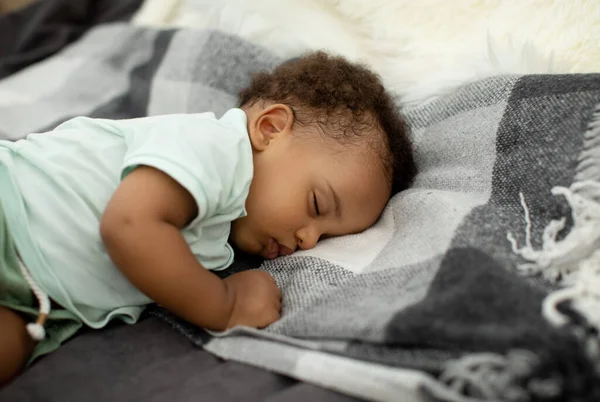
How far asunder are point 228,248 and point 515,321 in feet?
1.59

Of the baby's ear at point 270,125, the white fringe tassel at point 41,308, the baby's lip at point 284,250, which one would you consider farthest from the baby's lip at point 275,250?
the white fringe tassel at point 41,308

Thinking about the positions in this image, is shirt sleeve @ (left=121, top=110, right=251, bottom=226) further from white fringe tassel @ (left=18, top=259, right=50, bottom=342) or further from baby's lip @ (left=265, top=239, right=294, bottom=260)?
white fringe tassel @ (left=18, top=259, right=50, bottom=342)

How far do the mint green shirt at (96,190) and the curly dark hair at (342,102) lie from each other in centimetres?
14

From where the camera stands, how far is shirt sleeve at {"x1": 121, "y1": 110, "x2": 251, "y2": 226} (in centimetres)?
73

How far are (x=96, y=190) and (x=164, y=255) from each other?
183 millimetres

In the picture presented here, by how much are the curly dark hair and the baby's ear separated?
0.06 ft

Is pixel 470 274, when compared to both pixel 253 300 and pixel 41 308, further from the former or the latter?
pixel 41 308

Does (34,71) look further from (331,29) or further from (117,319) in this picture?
(117,319)

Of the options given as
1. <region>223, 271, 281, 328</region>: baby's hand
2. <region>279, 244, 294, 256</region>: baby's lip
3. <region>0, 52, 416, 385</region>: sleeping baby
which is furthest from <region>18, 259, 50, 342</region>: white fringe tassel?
<region>279, 244, 294, 256</region>: baby's lip

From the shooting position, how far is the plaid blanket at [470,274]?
52 centimetres

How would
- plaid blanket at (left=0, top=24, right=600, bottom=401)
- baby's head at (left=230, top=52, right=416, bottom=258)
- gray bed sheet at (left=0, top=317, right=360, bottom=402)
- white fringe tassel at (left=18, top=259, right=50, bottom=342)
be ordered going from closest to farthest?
1. plaid blanket at (left=0, top=24, right=600, bottom=401)
2. gray bed sheet at (left=0, top=317, right=360, bottom=402)
3. white fringe tassel at (left=18, top=259, right=50, bottom=342)
4. baby's head at (left=230, top=52, right=416, bottom=258)

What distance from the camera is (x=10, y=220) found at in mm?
769

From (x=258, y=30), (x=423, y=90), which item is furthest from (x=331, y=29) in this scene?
(x=423, y=90)

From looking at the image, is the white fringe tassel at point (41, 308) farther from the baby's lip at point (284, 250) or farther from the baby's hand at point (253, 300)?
the baby's lip at point (284, 250)
